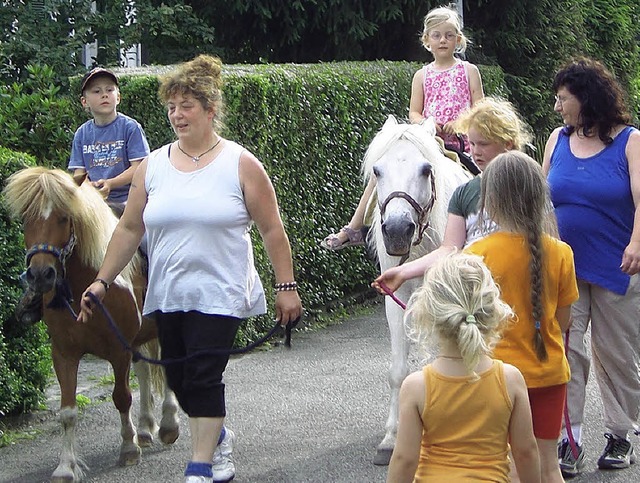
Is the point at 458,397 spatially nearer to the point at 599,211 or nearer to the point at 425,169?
the point at 599,211

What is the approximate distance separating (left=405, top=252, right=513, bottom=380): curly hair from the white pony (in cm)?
260

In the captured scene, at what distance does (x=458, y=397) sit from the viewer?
3902 millimetres

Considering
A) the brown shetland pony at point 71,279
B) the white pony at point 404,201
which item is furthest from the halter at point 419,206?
the brown shetland pony at point 71,279

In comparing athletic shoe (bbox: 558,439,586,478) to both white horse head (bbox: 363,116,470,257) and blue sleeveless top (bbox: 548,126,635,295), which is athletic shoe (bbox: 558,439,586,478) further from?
white horse head (bbox: 363,116,470,257)

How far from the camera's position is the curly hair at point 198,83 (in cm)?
577

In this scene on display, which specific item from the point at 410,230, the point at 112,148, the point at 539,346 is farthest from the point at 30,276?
the point at 539,346

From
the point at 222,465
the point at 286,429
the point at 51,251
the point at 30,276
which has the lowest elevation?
the point at 286,429

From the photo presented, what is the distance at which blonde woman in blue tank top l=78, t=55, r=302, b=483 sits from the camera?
5680mm

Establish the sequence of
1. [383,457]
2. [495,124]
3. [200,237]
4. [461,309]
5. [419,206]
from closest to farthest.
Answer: [461,309], [495,124], [200,237], [419,206], [383,457]

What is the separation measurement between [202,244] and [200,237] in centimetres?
3

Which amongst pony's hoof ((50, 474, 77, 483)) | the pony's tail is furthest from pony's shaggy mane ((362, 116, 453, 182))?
pony's hoof ((50, 474, 77, 483))

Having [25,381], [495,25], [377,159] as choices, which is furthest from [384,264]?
[495,25]

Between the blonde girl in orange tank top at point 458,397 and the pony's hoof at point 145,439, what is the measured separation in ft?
12.5

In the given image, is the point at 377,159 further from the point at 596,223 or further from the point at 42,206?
the point at 42,206
